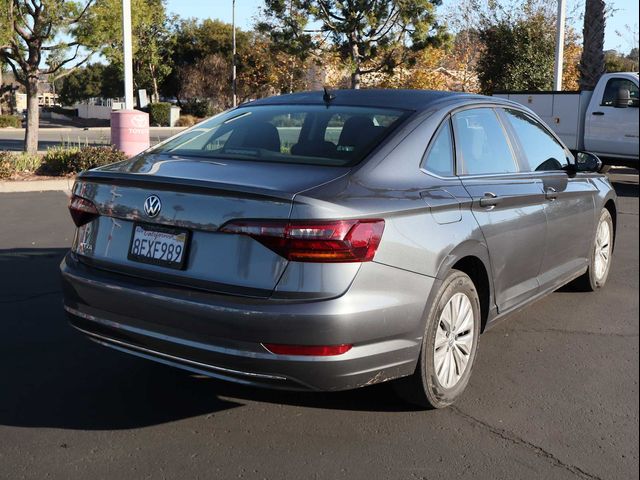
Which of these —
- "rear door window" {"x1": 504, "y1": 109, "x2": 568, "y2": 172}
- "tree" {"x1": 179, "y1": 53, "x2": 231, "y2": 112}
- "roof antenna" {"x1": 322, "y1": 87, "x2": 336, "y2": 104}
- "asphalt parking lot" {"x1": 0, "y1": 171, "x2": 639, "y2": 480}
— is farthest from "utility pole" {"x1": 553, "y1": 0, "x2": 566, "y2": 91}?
"tree" {"x1": 179, "y1": 53, "x2": 231, "y2": 112}

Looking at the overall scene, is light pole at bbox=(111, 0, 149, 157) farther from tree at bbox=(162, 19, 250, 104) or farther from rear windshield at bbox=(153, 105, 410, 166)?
tree at bbox=(162, 19, 250, 104)

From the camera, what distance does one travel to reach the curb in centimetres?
1223

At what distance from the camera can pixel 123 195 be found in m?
3.69

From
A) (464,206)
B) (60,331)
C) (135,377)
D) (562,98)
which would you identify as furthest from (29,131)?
(464,206)

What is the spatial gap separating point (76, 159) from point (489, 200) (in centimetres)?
1087

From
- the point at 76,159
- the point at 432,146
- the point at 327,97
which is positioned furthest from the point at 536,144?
the point at 76,159

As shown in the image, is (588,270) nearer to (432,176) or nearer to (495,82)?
(432,176)

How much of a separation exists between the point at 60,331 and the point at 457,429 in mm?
3001

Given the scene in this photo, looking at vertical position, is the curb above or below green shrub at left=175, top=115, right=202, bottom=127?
below

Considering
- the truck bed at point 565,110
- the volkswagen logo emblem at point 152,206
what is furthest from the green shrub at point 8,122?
the volkswagen logo emblem at point 152,206

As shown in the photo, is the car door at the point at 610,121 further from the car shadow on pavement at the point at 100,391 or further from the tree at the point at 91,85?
the tree at the point at 91,85

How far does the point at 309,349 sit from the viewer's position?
3225 mm

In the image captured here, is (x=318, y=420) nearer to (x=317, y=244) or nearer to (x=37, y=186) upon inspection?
(x=317, y=244)

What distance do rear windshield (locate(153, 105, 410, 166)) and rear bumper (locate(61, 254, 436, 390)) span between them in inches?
30.6
